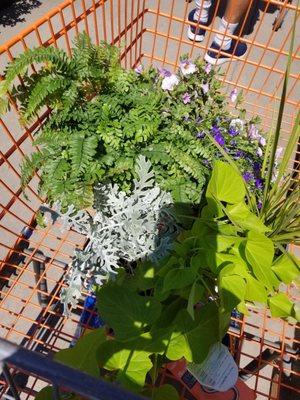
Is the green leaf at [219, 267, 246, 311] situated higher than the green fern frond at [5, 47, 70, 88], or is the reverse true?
the green fern frond at [5, 47, 70, 88]

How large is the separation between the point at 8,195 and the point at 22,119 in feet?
4.65

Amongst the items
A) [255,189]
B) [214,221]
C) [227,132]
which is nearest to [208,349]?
[214,221]

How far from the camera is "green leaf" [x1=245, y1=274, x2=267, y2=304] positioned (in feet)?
4.07

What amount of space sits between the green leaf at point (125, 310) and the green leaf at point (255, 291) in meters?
0.30

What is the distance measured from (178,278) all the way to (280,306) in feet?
1.20

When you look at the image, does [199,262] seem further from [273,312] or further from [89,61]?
[89,61]

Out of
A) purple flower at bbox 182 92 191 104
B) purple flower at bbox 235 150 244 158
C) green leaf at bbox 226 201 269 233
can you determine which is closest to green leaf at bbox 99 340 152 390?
green leaf at bbox 226 201 269 233

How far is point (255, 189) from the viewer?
159 centimetres

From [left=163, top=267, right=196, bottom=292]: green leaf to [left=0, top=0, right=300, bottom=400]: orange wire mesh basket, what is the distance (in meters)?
0.39

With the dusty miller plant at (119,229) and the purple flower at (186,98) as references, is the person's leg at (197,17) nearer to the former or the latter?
the purple flower at (186,98)

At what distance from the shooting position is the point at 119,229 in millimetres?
1354

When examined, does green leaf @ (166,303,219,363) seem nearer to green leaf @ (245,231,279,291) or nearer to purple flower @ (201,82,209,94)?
green leaf @ (245,231,279,291)

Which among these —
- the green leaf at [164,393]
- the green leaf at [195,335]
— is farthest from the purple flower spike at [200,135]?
the green leaf at [164,393]

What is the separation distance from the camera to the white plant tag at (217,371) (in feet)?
4.06
